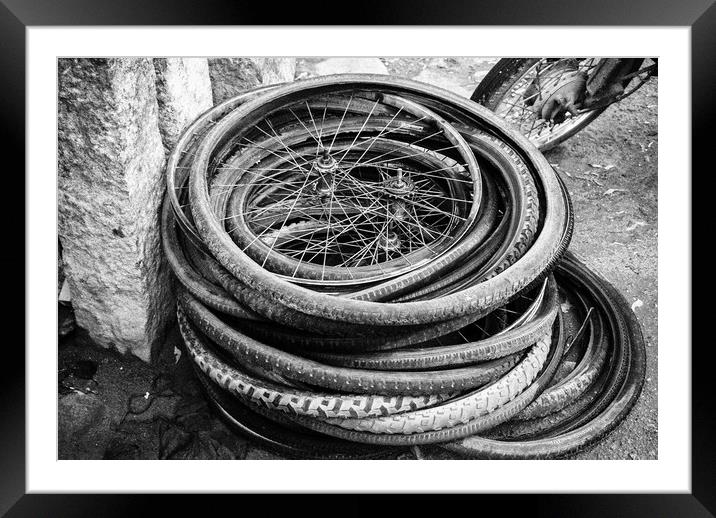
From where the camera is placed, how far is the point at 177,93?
116 inches

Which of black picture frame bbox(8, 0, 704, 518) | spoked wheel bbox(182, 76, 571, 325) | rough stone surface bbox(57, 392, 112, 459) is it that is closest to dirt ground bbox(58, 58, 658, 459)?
rough stone surface bbox(57, 392, 112, 459)

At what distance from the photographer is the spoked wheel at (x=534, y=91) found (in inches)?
147

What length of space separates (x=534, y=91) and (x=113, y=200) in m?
2.90

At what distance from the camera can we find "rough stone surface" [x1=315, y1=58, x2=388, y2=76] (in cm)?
475

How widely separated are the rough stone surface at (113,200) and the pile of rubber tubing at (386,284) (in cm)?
17

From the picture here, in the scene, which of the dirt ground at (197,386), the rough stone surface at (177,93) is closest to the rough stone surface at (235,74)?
the rough stone surface at (177,93)

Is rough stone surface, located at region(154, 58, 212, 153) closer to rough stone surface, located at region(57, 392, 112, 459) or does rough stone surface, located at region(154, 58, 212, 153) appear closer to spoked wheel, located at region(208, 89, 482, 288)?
spoked wheel, located at region(208, 89, 482, 288)

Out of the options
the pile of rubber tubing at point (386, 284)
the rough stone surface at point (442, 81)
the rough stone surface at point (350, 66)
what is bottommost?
the pile of rubber tubing at point (386, 284)
